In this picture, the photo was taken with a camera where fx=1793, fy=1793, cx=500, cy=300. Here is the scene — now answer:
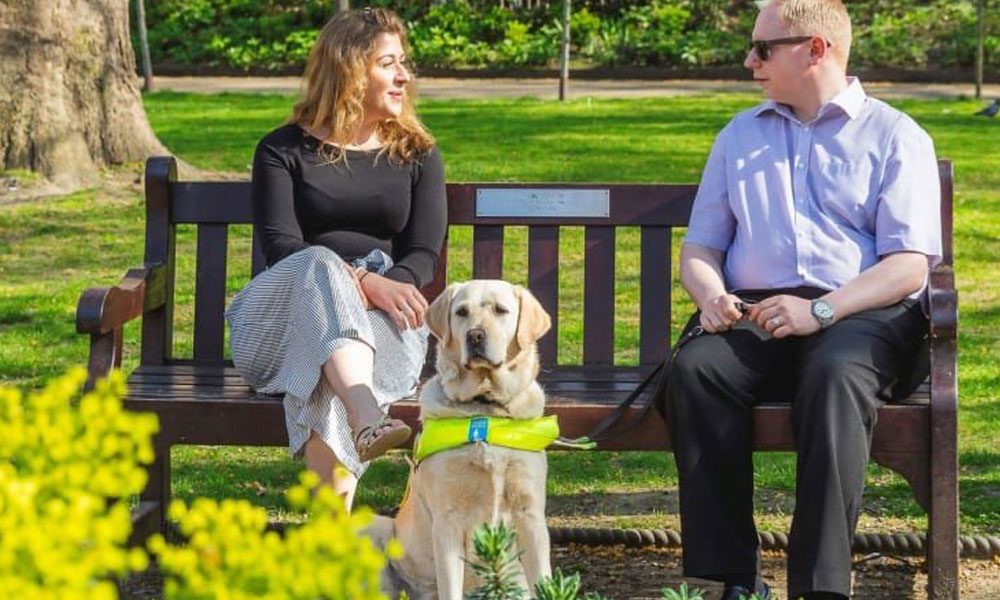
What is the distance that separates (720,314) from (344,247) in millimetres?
1305

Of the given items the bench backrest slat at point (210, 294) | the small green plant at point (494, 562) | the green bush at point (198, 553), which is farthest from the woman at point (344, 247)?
the green bush at point (198, 553)

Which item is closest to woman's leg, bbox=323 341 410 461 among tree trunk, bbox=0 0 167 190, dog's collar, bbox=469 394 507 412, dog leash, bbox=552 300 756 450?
dog's collar, bbox=469 394 507 412

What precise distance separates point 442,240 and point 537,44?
21260 millimetres

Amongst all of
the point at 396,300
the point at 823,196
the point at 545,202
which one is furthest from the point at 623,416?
the point at 545,202

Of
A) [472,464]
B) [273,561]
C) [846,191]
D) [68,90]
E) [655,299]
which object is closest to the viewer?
[273,561]

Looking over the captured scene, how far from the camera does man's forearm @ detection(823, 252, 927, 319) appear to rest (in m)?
5.10

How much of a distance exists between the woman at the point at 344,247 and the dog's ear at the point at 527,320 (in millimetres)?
451

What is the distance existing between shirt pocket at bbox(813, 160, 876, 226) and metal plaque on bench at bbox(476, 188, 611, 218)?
3.23 feet

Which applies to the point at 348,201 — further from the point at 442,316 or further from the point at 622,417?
the point at 622,417

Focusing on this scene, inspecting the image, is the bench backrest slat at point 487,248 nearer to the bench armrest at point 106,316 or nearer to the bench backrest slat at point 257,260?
the bench backrest slat at point 257,260

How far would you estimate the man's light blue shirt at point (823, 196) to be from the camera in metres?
5.25

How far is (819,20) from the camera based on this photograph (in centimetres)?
535

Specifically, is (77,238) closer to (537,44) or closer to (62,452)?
(62,452)

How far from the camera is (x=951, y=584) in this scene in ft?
16.9
